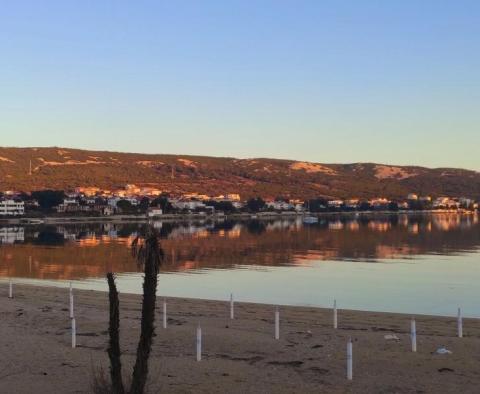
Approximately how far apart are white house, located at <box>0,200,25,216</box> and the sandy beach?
554 ft

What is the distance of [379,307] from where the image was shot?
31391 mm

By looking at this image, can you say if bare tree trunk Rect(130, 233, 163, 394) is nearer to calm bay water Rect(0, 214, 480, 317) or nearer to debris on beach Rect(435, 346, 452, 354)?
debris on beach Rect(435, 346, 452, 354)

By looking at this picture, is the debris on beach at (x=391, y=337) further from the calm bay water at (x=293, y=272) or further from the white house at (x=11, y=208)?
the white house at (x=11, y=208)

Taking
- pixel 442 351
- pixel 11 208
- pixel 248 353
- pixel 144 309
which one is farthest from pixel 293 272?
pixel 11 208

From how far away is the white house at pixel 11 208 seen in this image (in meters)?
186

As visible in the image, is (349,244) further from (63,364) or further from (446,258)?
(63,364)

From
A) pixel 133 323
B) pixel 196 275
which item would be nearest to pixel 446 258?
pixel 196 275

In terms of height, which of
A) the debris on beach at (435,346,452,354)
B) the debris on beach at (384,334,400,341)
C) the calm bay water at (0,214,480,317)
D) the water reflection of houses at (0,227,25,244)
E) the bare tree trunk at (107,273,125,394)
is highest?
the bare tree trunk at (107,273,125,394)

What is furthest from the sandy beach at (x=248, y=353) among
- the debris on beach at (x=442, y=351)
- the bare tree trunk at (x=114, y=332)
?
the bare tree trunk at (x=114, y=332)

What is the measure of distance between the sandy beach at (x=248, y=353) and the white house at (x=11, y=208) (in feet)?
554

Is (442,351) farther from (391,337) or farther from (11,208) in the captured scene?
(11,208)

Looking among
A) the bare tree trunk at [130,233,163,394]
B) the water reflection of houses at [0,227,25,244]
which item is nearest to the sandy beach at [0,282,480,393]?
the bare tree trunk at [130,233,163,394]

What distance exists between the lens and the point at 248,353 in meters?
16.9

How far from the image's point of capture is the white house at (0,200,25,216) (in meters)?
186
